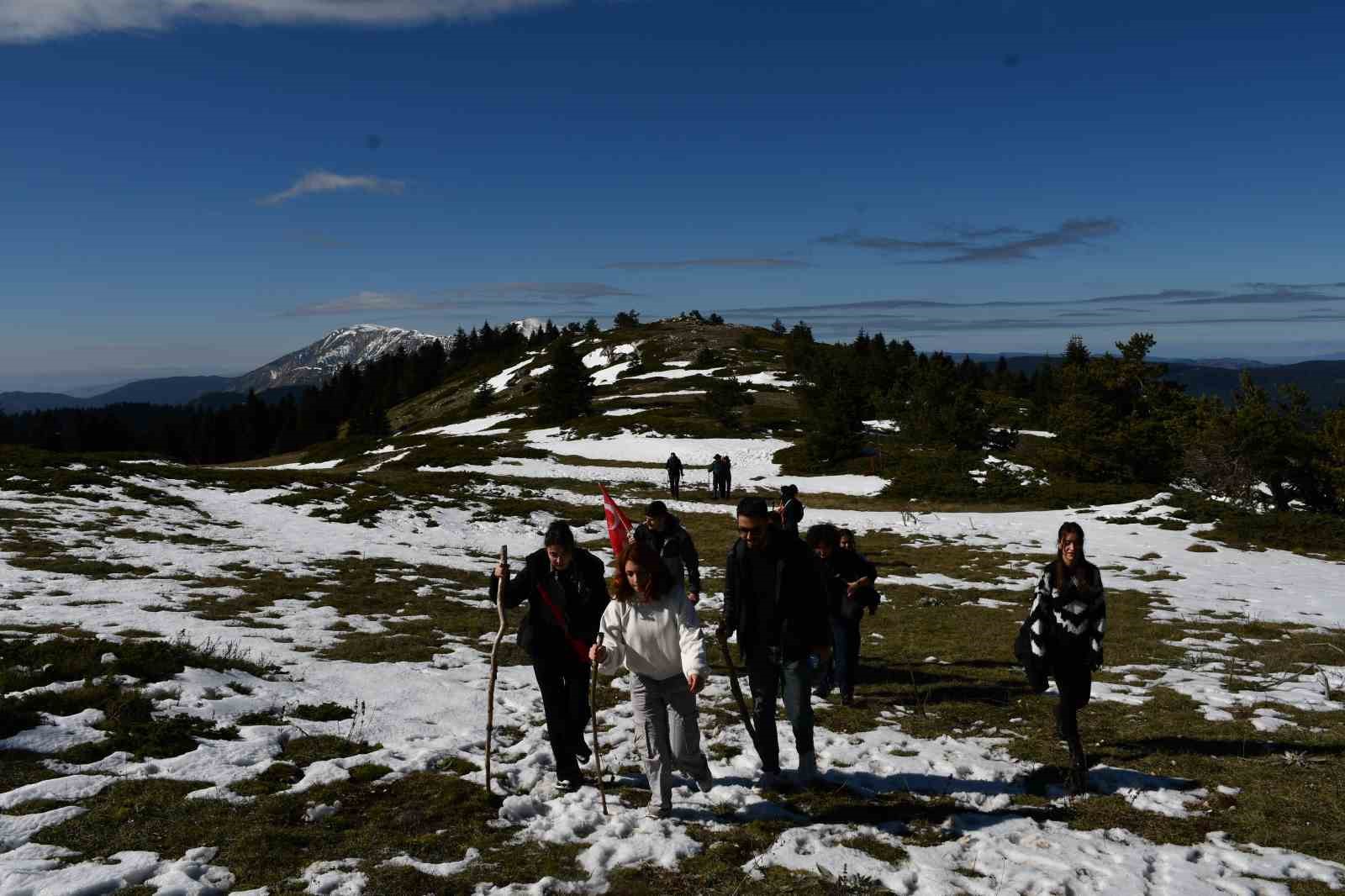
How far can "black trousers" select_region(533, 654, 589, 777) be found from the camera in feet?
22.6

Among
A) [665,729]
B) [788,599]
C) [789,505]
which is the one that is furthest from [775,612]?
[789,505]

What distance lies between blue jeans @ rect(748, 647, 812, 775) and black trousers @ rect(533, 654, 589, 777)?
5.44ft

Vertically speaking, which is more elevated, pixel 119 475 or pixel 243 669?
pixel 119 475

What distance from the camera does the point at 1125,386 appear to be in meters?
43.2

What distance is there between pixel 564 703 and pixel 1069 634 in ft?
16.1

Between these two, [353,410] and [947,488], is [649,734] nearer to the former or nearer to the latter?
[947,488]

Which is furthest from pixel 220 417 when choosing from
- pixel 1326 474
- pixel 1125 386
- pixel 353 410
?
pixel 1326 474

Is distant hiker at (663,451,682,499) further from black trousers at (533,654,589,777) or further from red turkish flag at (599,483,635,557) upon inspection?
black trousers at (533,654,589,777)

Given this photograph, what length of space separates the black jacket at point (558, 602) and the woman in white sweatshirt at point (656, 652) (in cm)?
48

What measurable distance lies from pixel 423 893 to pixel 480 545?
19937 mm

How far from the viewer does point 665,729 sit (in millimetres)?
6359

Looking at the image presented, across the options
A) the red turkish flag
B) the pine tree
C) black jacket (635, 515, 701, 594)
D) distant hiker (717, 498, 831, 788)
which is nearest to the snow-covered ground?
distant hiker (717, 498, 831, 788)

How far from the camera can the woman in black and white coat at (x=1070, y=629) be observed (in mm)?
6906

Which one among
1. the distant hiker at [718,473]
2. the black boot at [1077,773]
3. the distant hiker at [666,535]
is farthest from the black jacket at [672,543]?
the distant hiker at [718,473]
